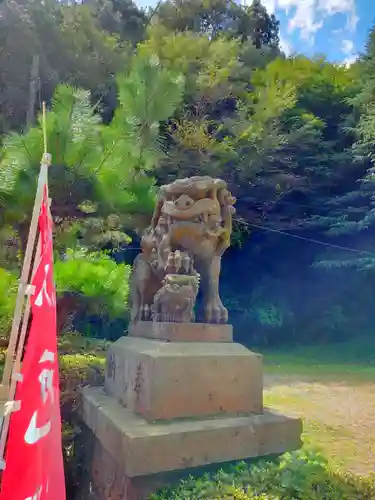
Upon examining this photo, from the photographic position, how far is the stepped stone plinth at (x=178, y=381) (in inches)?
74.5

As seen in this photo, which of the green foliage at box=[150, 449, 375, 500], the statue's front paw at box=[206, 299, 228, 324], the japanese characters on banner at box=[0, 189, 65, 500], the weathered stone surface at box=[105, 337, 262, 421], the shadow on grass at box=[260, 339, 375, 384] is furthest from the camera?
the shadow on grass at box=[260, 339, 375, 384]

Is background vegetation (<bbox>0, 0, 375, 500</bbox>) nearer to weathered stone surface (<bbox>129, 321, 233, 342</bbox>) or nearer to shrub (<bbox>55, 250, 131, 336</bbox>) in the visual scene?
shrub (<bbox>55, 250, 131, 336</bbox>)

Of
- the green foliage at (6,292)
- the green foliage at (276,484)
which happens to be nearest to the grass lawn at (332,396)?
the green foliage at (276,484)

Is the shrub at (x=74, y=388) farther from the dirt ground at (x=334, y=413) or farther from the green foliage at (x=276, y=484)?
the dirt ground at (x=334, y=413)

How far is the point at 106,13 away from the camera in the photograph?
39.3 ft

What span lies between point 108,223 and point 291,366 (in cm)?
433

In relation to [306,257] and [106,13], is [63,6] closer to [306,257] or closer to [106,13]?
[106,13]

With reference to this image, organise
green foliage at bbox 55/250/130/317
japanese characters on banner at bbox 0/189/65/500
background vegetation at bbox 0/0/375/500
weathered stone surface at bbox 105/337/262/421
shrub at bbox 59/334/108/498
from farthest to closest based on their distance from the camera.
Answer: background vegetation at bbox 0/0/375/500, green foliage at bbox 55/250/130/317, shrub at bbox 59/334/108/498, weathered stone surface at bbox 105/337/262/421, japanese characters on banner at bbox 0/189/65/500

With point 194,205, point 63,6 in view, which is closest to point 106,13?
point 63,6

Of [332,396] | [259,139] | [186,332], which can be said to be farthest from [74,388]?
[259,139]

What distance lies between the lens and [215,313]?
2434 millimetres

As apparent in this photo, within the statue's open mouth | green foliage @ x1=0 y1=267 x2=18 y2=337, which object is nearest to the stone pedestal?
the statue's open mouth

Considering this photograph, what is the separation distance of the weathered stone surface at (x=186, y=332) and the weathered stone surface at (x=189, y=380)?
42mm

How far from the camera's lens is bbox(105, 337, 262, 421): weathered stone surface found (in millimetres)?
2031
